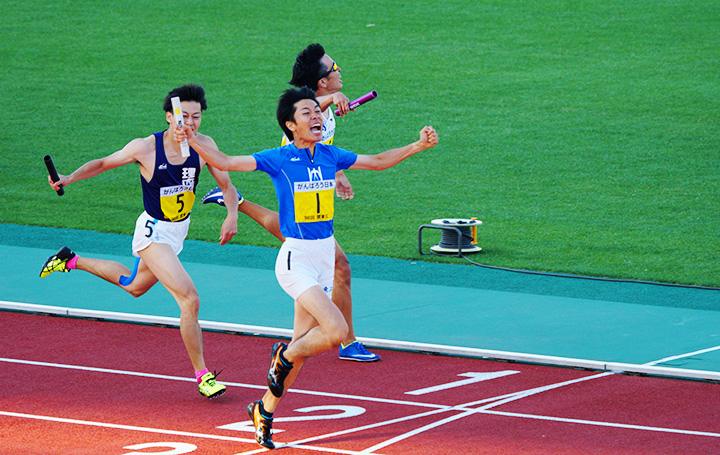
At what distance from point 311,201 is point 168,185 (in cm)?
143

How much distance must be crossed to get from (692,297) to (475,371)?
10.9ft

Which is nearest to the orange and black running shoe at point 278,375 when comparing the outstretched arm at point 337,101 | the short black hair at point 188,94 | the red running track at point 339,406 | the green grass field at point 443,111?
the red running track at point 339,406

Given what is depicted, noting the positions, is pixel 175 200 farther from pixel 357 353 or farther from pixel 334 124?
pixel 357 353

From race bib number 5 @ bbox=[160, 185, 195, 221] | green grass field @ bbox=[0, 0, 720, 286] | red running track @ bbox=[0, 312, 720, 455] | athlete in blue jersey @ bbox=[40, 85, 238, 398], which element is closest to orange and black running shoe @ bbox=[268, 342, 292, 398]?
red running track @ bbox=[0, 312, 720, 455]

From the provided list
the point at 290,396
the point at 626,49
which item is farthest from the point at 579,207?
the point at 626,49

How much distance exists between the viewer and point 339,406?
700cm

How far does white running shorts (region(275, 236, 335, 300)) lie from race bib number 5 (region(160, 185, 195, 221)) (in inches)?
52.3

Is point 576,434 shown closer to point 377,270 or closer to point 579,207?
point 377,270

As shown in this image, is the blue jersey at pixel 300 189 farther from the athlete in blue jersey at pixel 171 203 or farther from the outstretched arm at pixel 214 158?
the athlete in blue jersey at pixel 171 203

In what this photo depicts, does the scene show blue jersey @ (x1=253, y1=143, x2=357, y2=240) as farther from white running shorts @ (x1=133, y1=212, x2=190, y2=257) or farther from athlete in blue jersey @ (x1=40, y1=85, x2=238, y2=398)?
white running shorts @ (x1=133, y1=212, x2=190, y2=257)

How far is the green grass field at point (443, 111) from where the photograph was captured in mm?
13047

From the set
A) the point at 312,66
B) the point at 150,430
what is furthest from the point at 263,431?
the point at 312,66

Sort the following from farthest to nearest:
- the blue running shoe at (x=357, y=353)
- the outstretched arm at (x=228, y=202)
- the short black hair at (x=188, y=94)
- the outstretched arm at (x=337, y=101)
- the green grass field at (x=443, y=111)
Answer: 1. the green grass field at (x=443, y=111)
2. the blue running shoe at (x=357, y=353)
3. the outstretched arm at (x=337, y=101)
4. the outstretched arm at (x=228, y=202)
5. the short black hair at (x=188, y=94)

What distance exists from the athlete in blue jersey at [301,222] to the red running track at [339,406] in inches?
18.5
